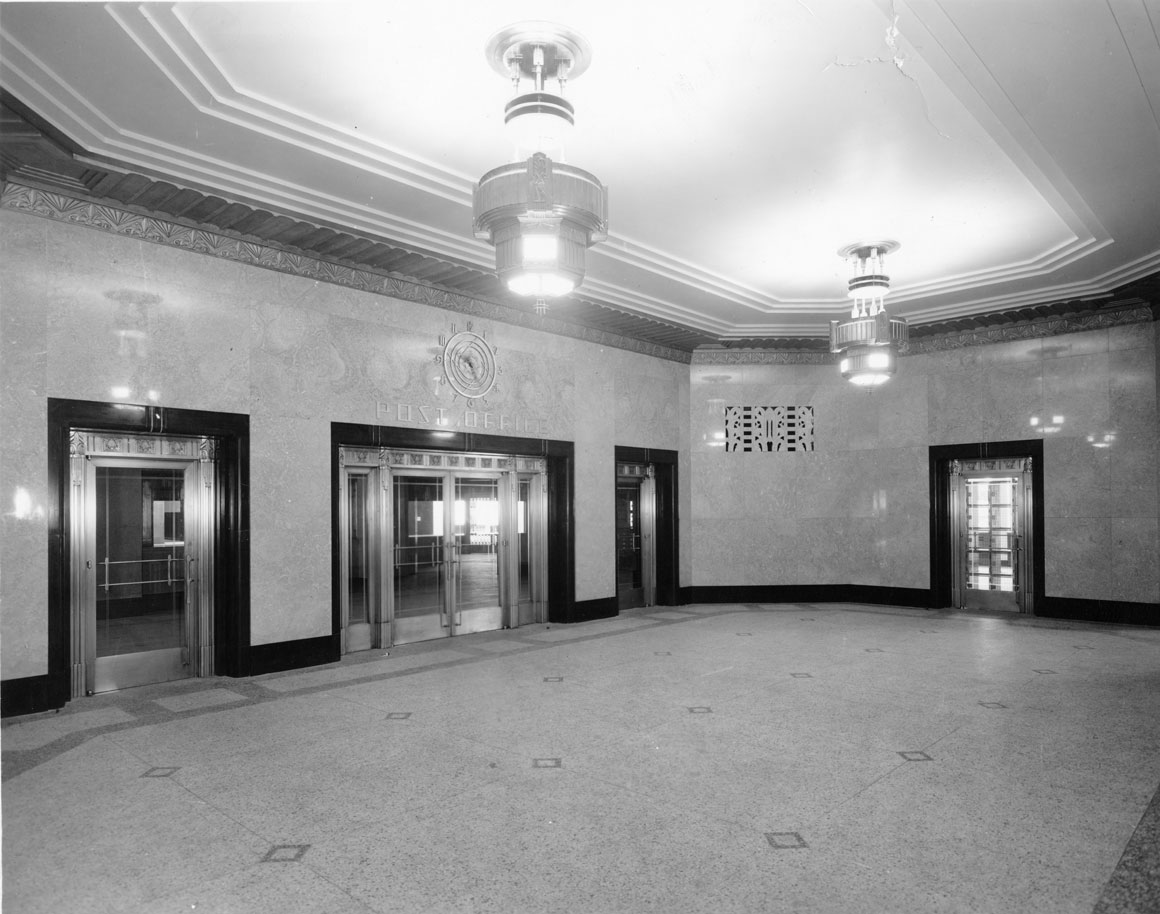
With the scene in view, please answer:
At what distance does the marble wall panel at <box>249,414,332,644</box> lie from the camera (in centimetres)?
679

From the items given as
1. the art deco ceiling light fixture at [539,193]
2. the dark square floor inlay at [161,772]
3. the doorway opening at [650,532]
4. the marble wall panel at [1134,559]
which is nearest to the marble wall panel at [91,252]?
the art deco ceiling light fixture at [539,193]

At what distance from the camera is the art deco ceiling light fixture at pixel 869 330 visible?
778 cm

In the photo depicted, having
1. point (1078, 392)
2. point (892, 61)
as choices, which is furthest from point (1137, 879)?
point (1078, 392)

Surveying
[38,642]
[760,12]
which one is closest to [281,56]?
[760,12]

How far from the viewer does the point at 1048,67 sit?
177 inches

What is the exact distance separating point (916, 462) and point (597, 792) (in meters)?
→ 8.91

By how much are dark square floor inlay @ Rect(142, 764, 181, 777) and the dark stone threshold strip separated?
174 inches

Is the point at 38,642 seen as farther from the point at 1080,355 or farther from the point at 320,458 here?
the point at 1080,355

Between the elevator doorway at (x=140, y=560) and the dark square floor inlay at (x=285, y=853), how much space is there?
3.63 meters

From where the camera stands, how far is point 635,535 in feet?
36.5

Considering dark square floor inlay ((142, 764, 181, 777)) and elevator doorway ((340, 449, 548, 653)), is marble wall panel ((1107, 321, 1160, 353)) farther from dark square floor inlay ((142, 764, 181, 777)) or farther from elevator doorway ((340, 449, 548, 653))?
dark square floor inlay ((142, 764, 181, 777))

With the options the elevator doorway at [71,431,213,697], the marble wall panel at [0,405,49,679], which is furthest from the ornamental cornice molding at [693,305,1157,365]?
the marble wall panel at [0,405,49,679]

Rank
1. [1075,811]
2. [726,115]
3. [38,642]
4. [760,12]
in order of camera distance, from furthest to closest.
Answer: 1. [38,642]
2. [726,115]
3. [760,12]
4. [1075,811]

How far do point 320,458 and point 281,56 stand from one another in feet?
12.3
